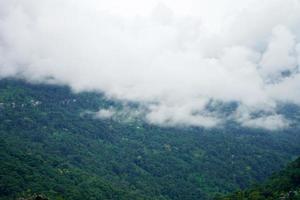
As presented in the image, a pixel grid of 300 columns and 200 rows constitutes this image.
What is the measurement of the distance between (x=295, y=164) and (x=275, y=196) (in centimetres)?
3998

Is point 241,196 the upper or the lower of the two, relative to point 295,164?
lower

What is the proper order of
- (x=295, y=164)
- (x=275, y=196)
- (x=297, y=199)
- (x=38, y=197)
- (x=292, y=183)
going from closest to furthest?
(x=38, y=197) → (x=297, y=199) → (x=275, y=196) → (x=292, y=183) → (x=295, y=164)

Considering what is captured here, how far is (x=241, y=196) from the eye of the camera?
170000mm

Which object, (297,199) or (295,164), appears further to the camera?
(295,164)

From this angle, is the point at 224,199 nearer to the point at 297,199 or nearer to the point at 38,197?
the point at 297,199

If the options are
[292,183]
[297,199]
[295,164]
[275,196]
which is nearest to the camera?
[297,199]

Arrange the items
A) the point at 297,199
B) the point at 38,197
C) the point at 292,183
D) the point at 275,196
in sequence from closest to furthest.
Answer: the point at 38,197
the point at 297,199
the point at 275,196
the point at 292,183

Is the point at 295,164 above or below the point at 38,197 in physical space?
above

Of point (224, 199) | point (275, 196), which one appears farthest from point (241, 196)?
point (275, 196)

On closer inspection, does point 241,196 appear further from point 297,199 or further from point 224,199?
point 297,199

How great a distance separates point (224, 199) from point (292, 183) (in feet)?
79.2

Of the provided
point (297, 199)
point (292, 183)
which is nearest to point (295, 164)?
point (292, 183)

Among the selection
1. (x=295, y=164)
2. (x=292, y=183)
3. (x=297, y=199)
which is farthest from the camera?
(x=295, y=164)

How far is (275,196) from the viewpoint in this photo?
153875 mm
